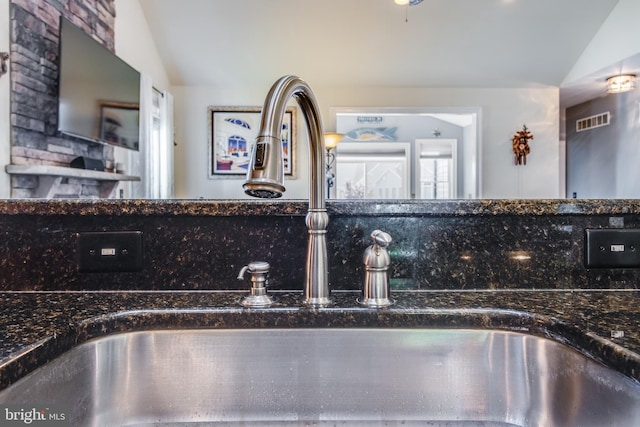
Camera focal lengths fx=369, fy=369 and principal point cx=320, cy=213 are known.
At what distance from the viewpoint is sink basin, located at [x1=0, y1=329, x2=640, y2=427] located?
42cm

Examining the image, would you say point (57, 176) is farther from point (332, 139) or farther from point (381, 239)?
point (381, 239)

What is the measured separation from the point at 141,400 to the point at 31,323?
15cm

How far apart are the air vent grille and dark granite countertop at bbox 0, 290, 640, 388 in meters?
2.14

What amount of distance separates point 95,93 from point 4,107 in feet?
1.51

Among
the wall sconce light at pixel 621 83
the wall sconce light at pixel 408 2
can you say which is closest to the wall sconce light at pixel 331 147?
the wall sconce light at pixel 408 2

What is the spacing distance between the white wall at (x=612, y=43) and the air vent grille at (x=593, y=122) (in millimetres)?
255

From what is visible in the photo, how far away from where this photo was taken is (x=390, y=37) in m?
2.36

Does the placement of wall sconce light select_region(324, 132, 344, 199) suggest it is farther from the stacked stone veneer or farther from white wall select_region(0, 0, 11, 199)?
white wall select_region(0, 0, 11, 199)

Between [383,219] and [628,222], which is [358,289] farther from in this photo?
[628,222]

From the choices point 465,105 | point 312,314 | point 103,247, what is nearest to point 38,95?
point 103,247

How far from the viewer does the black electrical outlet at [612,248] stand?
53 cm

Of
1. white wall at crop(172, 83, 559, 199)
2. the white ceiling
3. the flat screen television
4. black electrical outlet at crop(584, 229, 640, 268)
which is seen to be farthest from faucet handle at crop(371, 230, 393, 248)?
the white ceiling

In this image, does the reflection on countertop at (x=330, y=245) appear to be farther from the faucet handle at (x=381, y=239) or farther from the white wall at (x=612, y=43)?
the white wall at (x=612, y=43)

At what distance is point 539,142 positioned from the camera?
7.36ft
